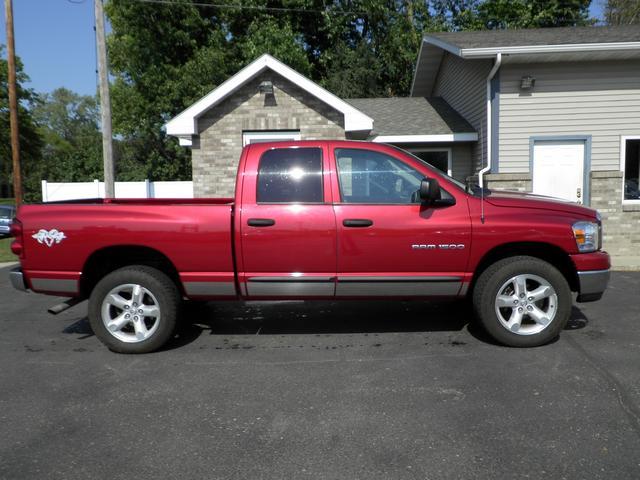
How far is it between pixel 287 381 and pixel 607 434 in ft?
7.21

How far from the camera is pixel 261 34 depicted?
25.0 m

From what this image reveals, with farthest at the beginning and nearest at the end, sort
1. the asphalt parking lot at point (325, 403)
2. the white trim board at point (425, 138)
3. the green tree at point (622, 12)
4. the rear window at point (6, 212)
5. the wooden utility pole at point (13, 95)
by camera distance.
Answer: the green tree at point (622, 12), the rear window at point (6, 212), the wooden utility pole at point (13, 95), the white trim board at point (425, 138), the asphalt parking lot at point (325, 403)

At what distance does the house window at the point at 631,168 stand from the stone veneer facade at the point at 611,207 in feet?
1.12

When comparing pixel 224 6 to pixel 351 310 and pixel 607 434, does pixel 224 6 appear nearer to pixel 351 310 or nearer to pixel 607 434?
pixel 351 310

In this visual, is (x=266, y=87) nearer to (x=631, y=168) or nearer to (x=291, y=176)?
(x=291, y=176)

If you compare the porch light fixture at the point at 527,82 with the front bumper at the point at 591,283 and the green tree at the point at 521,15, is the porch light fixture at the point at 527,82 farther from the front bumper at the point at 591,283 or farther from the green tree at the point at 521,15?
the green tree at the point at 521,15

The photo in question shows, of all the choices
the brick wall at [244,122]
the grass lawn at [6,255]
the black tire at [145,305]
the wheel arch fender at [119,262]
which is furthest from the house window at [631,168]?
the grass lawn at [6,255]

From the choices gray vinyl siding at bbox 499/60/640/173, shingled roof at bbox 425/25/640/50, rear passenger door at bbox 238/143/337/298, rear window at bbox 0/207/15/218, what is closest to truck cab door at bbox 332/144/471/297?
rear passenger door at bbox 238/143/337/298

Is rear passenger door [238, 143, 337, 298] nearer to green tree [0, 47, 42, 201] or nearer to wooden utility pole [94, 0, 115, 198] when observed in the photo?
wooden utility pole [94, 0, 115, 198]

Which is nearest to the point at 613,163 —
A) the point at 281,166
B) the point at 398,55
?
the point at 281,166

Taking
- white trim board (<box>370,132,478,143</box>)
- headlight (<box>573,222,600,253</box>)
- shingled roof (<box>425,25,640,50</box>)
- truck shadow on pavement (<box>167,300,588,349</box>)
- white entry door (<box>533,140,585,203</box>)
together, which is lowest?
truck shadow on pavement (<box>167,300,588,349</box>)

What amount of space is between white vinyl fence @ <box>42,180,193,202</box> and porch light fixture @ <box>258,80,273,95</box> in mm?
7507

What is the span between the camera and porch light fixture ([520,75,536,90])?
11.2 metres

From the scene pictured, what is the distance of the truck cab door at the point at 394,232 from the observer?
15.6ft
